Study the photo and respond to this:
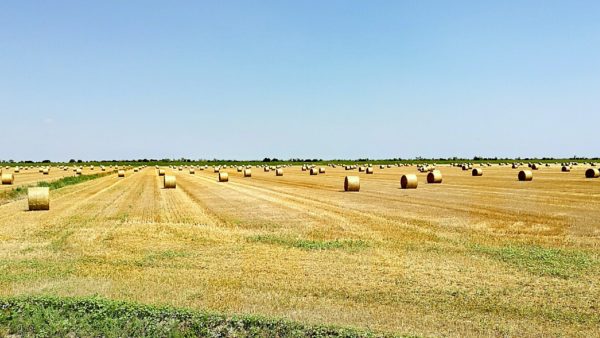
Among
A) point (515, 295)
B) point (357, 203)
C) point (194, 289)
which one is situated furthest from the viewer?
point (357, 203)

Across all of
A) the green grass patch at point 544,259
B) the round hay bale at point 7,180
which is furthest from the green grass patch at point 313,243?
the round hay bale at point 7,180

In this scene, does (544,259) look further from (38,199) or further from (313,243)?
(38,199)

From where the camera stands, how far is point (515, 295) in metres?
9.95

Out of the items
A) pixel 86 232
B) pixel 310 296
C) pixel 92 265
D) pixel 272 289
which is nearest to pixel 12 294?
pixel 92 265

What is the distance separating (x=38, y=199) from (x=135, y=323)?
19.4 m

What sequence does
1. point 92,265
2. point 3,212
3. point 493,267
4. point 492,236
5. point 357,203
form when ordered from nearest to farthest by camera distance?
1. point 493,267
2. point 92,265
3. point 492,236
4. point 3,212
5. point 357,203

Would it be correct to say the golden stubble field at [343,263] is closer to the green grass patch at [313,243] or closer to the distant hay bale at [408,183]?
the green grass patch at [313,243]

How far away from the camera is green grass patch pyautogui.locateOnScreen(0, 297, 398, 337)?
7.97 meters

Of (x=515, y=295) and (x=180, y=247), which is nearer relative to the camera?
(x=515, y=295)

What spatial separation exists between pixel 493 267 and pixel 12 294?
9664mm

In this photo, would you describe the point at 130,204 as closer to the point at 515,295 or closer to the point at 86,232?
the point at 86,232

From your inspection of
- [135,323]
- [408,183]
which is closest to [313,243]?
[135,323]

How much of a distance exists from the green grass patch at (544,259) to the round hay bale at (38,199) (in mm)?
19419

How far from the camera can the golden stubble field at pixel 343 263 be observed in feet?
29.9
